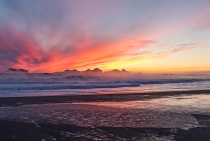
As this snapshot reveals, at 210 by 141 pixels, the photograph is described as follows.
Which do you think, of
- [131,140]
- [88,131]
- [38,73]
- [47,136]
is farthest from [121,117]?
[38,73]

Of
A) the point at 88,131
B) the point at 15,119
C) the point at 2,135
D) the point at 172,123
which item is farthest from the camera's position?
the point at 15,119

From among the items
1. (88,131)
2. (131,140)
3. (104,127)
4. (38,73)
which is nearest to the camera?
(131,140)

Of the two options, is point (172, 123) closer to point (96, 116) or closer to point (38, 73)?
point (96, 116)

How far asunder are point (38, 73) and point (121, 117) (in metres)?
74.0

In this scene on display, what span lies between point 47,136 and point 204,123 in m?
6.57

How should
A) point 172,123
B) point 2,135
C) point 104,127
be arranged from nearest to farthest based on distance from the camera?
point 2,135, point 104,127, point 172,123

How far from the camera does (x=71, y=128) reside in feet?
26.1

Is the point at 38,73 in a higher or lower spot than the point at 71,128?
higher

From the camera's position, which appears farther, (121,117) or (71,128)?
(121,117)

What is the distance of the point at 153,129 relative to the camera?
7.74 metres

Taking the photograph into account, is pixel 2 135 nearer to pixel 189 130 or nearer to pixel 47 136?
pixel 47 136

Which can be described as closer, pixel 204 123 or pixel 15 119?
pixel 204 123

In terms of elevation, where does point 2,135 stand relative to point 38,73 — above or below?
below

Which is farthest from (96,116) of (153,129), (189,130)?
(189,130)
